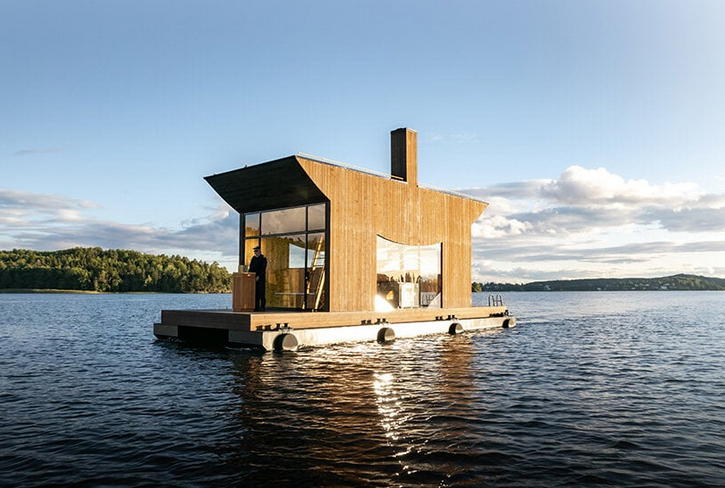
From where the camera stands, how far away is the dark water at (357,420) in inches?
257

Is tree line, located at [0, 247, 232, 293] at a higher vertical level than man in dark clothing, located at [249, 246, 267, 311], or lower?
higher

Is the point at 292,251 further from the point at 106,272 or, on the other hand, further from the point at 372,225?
the point at 106,272

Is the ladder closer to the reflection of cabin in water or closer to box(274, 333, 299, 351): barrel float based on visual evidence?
the reflection of cabin in water

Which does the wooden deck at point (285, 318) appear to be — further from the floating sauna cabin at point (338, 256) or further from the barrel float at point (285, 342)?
the barrel float at point (285, 342)

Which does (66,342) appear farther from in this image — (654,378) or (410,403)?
(654,378)

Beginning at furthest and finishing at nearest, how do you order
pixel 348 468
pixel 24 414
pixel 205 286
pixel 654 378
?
pixel 205 286 < pixel 654 378 < pixel 24 414 < pixel 348 468

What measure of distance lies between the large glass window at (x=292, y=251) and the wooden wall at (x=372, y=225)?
0.56 m

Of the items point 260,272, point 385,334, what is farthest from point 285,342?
point 385,334

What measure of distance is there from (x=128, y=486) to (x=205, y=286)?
143271mm

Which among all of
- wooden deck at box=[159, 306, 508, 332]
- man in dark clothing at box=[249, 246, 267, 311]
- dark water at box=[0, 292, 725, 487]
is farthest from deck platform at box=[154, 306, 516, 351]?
dark water at box=[0, 292, 725, 487]

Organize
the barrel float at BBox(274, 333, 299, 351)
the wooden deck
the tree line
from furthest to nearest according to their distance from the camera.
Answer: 1. the tree line
2. the wooden deck
3. the barrel float at BBox(274, 333, 299, 351)

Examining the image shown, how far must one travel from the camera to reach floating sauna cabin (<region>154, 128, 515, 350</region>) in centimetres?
1805

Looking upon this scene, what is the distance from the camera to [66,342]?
73.2 ft

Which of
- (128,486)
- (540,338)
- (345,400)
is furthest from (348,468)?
(540,338)
